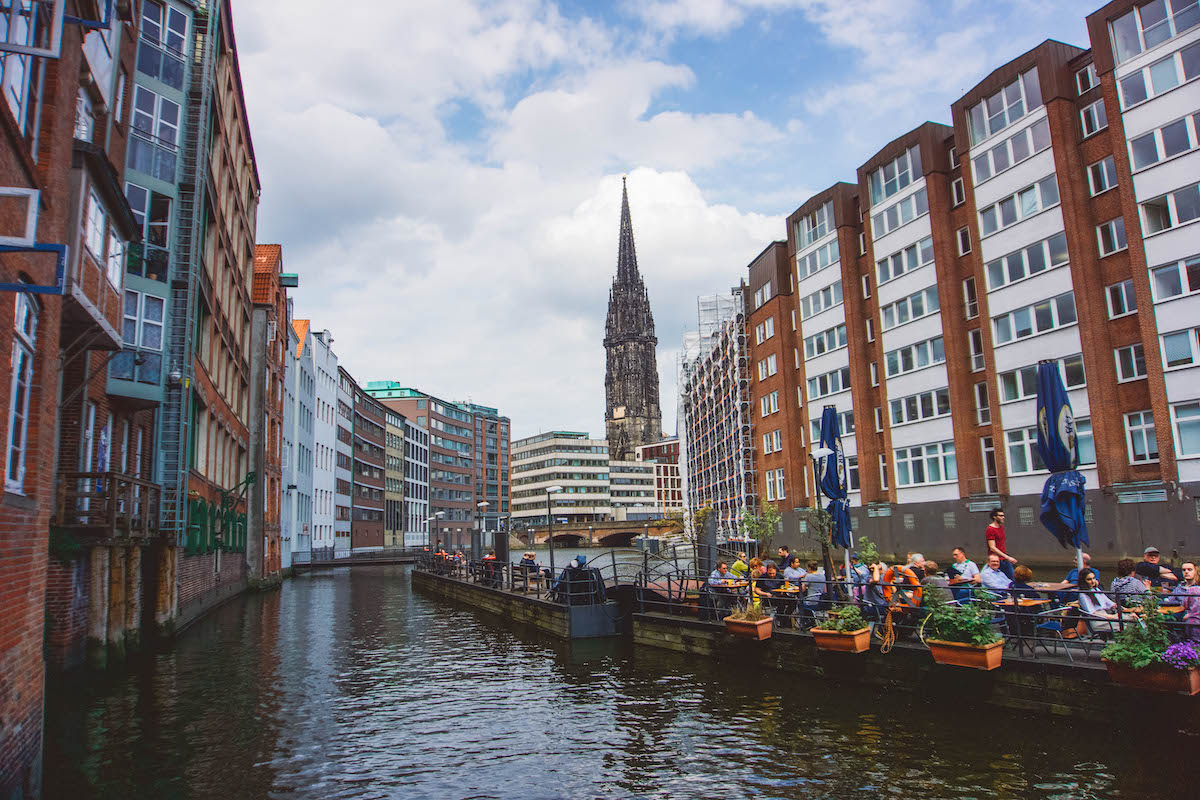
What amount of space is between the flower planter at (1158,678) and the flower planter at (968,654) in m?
1.69

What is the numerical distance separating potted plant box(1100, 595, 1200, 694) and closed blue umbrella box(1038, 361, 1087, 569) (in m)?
2.63

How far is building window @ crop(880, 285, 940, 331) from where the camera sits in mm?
42250

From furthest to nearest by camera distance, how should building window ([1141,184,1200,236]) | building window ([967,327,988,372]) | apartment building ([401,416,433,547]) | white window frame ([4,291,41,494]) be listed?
apartment building ([401,416,433,547]) → building window ([967,327,988,372]) → building window ([1141,184,1200,236]) → white window frame ([4,291,41,494])

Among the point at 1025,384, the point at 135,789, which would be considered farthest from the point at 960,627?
the point at 1025,384

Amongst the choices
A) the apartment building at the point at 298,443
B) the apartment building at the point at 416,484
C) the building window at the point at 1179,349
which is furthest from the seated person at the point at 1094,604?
the apartment building at the point at 416,484

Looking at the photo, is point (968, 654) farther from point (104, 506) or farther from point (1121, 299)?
point (1121, 299)

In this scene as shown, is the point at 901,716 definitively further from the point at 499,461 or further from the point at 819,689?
the point at 499,461

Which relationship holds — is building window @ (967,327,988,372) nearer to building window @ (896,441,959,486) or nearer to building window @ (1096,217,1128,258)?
building window @ (896,441,959,486)

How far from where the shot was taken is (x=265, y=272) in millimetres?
48250

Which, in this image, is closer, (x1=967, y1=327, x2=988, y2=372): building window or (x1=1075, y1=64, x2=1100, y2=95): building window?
(x1=1075, y1=64, x2=1100, y2=95): building window

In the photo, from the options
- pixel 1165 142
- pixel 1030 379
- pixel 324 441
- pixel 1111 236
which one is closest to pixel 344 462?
pixel 324 441

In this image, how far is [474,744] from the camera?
40.9ft

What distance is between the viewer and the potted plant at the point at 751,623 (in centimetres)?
1692

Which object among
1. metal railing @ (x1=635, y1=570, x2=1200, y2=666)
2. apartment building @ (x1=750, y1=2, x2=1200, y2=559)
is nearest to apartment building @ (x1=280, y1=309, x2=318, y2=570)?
apartment building @ (x1=750, y1=2, x2=1200, y2=559)
